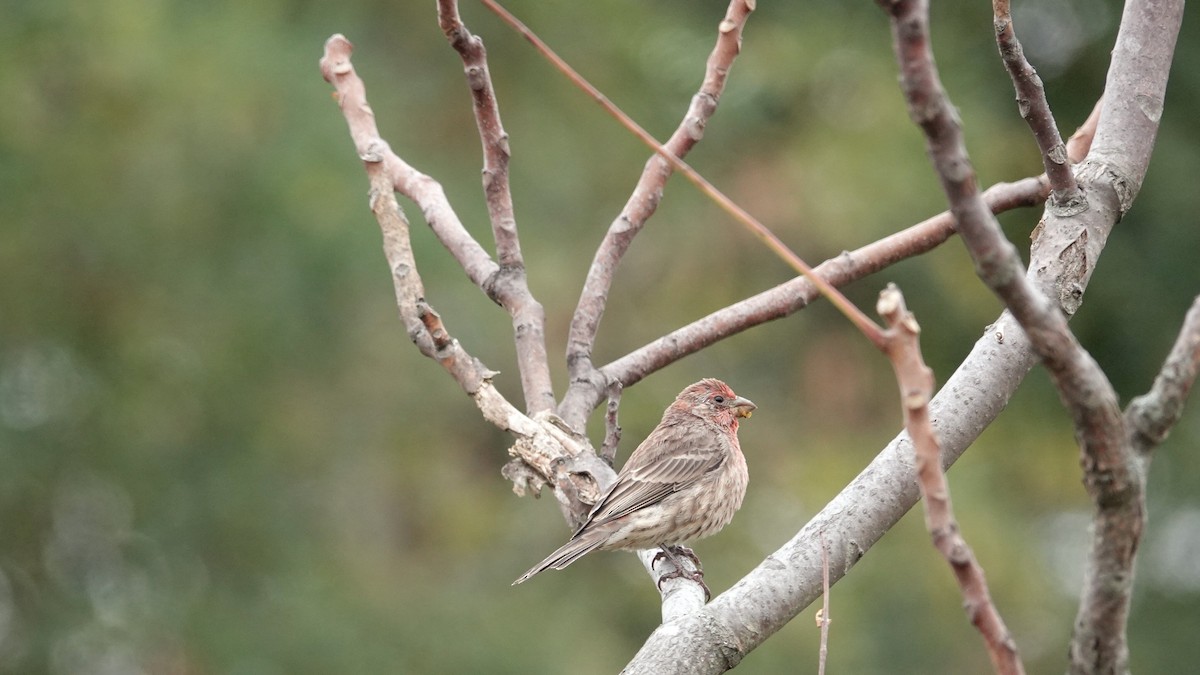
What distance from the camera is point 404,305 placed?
385 centimetres

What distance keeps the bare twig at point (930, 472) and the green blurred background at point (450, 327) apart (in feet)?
25.0

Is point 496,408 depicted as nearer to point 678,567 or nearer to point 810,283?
point 678,567

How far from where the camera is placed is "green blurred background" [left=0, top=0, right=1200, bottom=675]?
9.28 metres

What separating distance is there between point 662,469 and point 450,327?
4.94m

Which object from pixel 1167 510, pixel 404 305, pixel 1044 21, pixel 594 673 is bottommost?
pixel 404 305

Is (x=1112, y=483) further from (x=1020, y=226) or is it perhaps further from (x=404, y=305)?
(x=1020, y=226)

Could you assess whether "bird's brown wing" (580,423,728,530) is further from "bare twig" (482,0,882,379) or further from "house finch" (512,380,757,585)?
"bare twig" (482,0,882,379)

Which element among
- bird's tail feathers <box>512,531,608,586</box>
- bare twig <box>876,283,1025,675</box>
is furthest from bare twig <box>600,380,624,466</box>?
bare twig <box>876,283,1025,675</box>

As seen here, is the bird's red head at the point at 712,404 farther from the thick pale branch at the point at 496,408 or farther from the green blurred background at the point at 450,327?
the green blurred background at the point at 450,327

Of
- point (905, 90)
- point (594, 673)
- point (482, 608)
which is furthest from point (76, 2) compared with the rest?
point (905, 90)

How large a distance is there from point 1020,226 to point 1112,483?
8683 mm

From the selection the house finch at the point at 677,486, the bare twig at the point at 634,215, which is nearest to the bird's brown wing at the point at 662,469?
the house finch at the point at 677,486

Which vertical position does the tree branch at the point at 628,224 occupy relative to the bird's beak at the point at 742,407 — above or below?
below

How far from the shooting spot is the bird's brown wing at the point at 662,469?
425 centimetres
